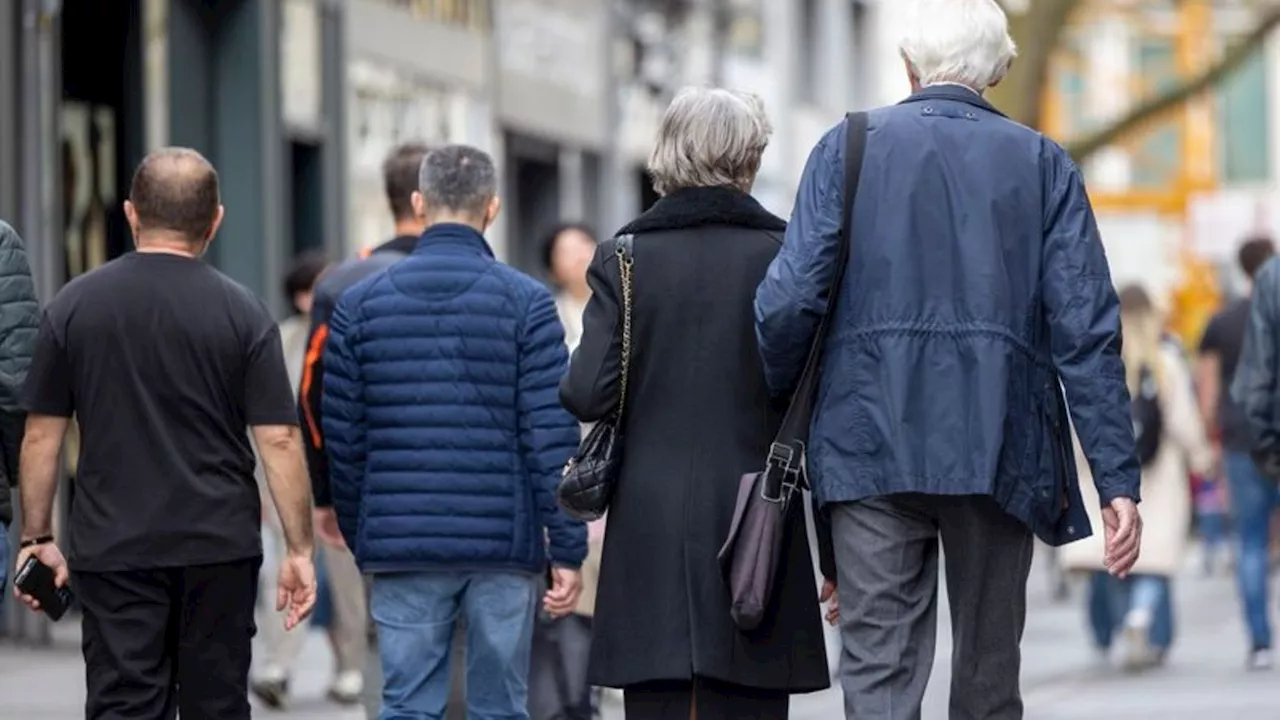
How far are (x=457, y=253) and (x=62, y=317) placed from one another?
1.15 metres

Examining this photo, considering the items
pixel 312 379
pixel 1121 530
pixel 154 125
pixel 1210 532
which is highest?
pixel 154 125

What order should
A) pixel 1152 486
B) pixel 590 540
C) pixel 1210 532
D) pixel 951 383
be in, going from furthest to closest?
pixel 1210 532 < pixel 1152 486 < pixel 590 540 < pixel 951 383

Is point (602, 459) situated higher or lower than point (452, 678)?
higher

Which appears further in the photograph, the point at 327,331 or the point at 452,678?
the point at 452,678

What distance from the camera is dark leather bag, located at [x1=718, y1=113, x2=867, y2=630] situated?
670cm

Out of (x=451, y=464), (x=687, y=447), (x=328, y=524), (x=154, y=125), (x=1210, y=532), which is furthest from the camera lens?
(x=1210, y=532)

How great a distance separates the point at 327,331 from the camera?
874 centimetres

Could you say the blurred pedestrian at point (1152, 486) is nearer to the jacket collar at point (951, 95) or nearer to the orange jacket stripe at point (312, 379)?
the orange jacket stripe at point (312, 379)

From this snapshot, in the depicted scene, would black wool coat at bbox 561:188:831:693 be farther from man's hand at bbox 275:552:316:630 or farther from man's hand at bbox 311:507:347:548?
man's hand at bbox 311:507:347:548

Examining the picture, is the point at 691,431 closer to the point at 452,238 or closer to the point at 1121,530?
the point at 1121,530

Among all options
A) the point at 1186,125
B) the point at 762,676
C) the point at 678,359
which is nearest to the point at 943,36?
the point at 678,359

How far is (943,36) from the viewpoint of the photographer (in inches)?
265

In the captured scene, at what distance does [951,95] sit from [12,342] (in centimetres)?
234

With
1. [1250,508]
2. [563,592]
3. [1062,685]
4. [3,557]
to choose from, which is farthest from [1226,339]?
[3,557]
